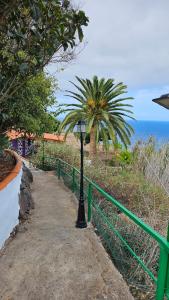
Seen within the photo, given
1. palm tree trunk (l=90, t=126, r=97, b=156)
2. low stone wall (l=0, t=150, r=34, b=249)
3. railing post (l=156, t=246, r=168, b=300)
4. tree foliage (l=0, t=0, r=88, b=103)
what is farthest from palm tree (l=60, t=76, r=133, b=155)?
railing post (l=156, t=246, r=168, b=300)

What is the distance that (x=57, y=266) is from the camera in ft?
15.3

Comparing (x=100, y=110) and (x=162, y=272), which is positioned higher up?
(x=100, y=110)

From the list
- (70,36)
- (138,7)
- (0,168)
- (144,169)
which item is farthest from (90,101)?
(70,36)

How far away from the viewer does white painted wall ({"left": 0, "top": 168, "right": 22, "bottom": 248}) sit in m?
5.32

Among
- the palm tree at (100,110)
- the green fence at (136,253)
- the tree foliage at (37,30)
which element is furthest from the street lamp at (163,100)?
the palm tree at (100,110)

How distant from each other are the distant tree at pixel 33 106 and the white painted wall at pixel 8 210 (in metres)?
2.86

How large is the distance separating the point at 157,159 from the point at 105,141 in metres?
7.99

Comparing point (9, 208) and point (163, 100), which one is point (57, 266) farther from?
point (163, 100)

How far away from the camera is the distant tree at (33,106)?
9.47 m

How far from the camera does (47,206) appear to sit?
8.48 metres

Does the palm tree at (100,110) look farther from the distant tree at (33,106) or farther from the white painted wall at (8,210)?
the white painted wall at (8,210)

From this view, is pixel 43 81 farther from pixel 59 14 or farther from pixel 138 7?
pixel 59 14

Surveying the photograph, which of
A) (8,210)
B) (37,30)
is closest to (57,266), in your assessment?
(8,210)

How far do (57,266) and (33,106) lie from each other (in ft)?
23.4
